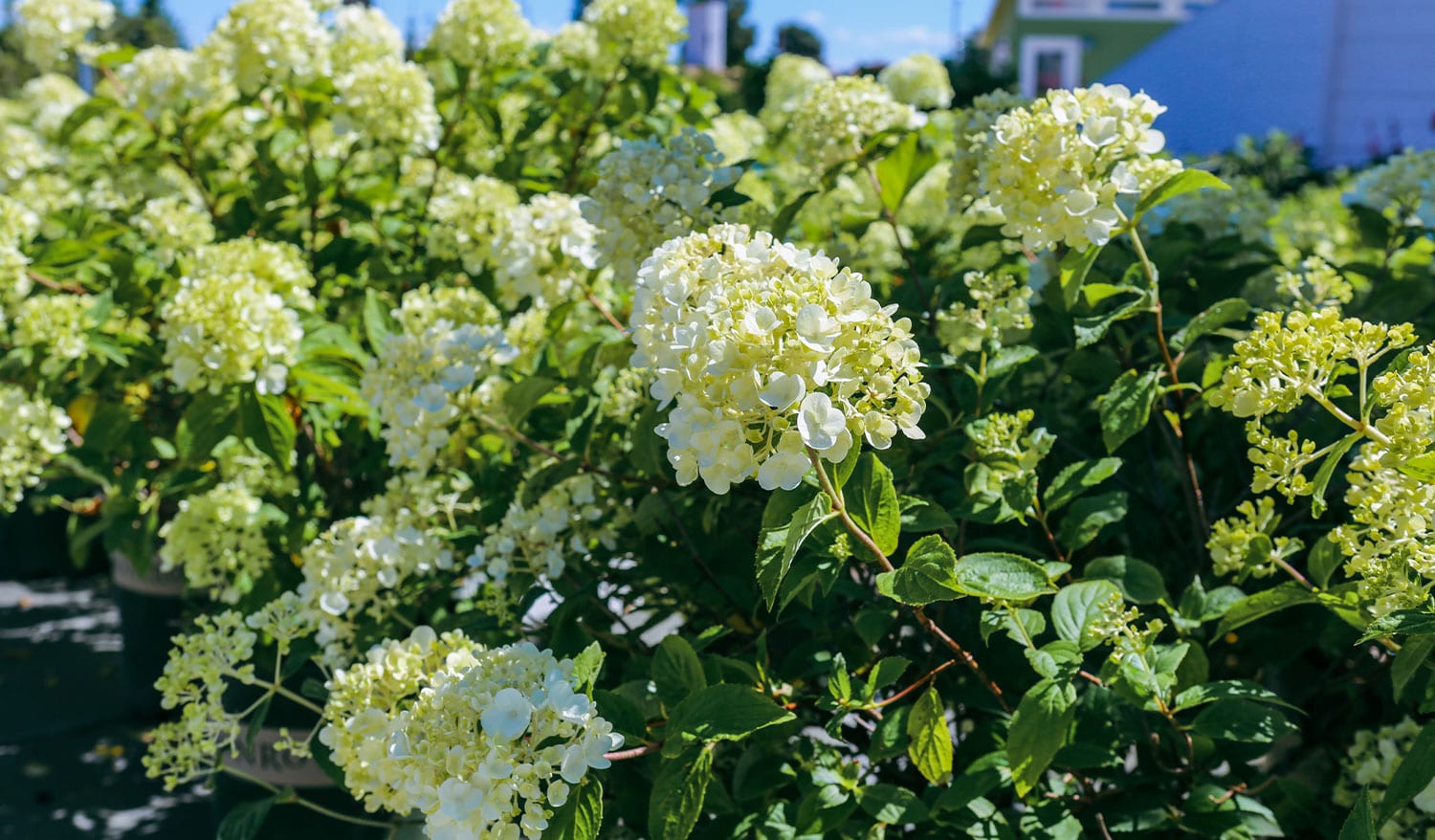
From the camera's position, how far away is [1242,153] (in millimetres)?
11586

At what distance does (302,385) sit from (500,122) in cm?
109

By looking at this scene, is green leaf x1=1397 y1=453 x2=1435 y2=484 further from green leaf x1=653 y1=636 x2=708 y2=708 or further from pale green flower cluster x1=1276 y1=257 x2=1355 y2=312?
green leaf x1=653 y1=636 x2=708 y2=708

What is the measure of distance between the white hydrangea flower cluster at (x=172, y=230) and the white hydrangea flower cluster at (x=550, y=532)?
1.21 m

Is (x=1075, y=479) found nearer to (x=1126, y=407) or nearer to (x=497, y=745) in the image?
(x=1126, y=407)

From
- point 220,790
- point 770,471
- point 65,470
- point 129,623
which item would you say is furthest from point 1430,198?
point 129,623

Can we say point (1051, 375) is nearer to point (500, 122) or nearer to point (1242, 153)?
point (500, 122)

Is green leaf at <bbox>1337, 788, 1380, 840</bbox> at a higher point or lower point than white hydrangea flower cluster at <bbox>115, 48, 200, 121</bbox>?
lower

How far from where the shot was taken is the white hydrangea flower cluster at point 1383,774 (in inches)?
57.6

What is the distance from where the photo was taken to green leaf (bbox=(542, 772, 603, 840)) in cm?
111

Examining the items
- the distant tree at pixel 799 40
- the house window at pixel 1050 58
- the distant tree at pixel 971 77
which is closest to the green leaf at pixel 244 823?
the distant tree at pixel 971 77

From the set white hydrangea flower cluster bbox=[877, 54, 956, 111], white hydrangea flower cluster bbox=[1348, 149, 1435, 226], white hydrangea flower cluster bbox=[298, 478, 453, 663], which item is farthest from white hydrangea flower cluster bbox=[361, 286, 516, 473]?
white hydrangea flower cluster bbox=[877, 54, 956, 111]

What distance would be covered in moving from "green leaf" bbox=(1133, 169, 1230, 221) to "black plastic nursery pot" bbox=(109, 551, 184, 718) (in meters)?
2.54

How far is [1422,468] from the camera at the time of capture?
1069 mm

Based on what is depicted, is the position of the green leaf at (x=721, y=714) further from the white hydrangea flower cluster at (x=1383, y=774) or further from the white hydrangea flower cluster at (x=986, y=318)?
the white hydrangea flower cluster at (x=1383, y=774)
